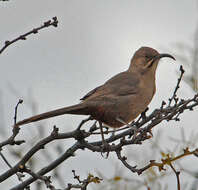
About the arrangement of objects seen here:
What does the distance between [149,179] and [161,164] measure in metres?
1.41

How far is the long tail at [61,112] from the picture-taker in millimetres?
4949

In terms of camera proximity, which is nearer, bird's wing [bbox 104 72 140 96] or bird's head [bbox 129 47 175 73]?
bird's wing [bbox 104 72 140 96]

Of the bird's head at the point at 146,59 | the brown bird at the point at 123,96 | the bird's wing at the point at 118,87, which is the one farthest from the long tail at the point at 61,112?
the bird's head at the point at 146,59

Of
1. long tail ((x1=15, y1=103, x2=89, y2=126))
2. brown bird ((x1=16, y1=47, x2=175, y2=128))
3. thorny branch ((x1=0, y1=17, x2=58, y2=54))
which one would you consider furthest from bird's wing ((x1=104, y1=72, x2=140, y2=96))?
thorny branch ((x1=0, y1=17, x2=58, y2=54))


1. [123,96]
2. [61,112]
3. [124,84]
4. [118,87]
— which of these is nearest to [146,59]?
[124,84]

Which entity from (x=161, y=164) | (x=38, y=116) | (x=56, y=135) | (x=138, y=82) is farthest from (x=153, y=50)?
(x=161, y=164)

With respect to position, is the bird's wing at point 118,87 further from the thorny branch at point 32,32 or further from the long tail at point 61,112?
the thorny branch at point 32,32

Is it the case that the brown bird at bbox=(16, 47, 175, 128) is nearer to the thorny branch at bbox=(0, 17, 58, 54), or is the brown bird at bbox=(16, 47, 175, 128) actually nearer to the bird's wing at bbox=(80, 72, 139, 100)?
the bird's wing at bbox=(80, 72, 139, 100)

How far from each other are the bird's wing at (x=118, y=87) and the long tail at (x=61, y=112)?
1.90 feet

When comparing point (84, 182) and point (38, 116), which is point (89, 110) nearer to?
point (38, 116)

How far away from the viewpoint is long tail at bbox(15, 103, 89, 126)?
4.95m

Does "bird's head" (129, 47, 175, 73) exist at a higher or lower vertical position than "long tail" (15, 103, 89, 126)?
higher

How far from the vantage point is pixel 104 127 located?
611 centimetres

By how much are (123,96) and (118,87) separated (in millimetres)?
288
